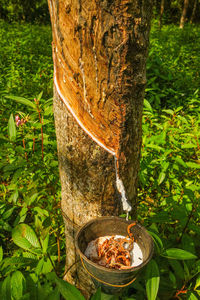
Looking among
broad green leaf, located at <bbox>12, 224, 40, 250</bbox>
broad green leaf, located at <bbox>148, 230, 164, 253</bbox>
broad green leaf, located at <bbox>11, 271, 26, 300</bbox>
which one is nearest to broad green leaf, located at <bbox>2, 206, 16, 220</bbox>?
broad green leaf, located at <bbox>12, 224, 40, 250</bbox>

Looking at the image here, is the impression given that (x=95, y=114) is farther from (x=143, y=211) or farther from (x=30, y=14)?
(x=30, y=14)

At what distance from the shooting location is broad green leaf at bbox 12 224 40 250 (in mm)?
1237

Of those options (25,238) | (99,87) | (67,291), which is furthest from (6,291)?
(99,87)

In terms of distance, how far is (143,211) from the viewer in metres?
2.03

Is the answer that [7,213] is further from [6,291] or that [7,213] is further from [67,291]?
[67,291]

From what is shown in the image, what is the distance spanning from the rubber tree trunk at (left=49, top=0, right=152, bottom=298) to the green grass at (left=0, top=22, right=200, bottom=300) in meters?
0.29

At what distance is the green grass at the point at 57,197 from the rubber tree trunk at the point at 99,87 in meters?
0.29

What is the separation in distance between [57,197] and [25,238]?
2.21 ft

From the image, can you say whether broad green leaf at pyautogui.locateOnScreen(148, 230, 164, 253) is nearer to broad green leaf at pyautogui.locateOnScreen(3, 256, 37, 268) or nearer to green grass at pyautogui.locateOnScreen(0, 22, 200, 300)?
green grass at pyautogui.locateOnScreen(0, 22, 200, 300)

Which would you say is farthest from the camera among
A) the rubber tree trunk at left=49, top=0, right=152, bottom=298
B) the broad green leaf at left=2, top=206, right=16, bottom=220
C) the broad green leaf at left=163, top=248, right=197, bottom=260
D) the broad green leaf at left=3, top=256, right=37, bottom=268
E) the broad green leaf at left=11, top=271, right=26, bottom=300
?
the broad green leaf at left=2, top=206, right=16, bottom=220

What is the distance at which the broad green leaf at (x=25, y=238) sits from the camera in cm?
124

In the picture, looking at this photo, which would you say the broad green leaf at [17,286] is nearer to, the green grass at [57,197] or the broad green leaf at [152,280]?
the green grass at [57,197]

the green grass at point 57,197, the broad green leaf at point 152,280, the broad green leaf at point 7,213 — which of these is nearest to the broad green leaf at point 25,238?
the green grass at point 57,197

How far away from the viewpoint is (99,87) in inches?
35.6
